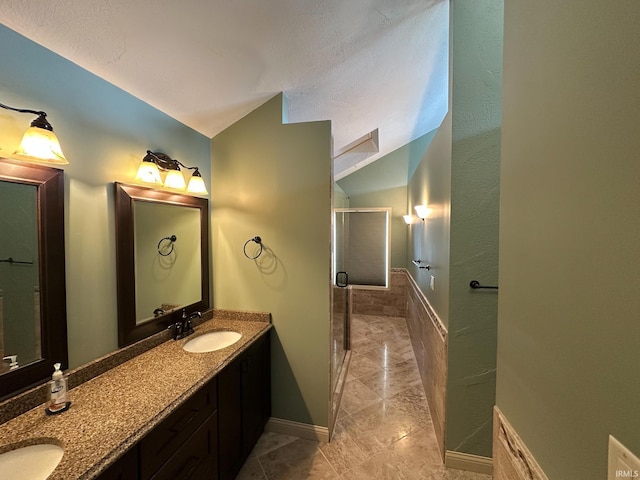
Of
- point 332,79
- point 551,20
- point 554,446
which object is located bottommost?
point 554,446

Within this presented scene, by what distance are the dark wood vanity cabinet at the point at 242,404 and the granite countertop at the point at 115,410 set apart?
172 mm

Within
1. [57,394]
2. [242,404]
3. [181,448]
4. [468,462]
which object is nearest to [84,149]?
[57,394]

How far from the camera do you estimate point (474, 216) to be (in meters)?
1.71

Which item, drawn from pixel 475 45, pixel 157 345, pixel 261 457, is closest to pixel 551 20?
pixel 475 45

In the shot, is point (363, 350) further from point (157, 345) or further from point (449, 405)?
point (157, 345)

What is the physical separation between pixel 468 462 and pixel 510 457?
4.68 ft

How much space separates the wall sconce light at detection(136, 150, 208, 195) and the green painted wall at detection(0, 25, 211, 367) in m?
0.09

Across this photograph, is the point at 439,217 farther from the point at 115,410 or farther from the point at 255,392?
the point at 115,410

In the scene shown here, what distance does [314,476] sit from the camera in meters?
1.71

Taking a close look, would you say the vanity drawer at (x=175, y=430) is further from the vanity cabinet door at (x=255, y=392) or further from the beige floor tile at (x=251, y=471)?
the beige floor tile at (x=251, y=471)

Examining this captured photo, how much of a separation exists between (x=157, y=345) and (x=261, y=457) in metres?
1.11

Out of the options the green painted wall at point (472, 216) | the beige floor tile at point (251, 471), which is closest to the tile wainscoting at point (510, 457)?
the green painted wall at point (472, 216)

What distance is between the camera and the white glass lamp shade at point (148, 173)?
153 centimetres

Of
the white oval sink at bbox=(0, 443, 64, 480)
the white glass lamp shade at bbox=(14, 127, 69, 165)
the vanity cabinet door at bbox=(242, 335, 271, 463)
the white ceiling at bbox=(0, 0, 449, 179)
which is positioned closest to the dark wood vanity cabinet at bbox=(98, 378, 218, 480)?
the white oval sink at bbox=(0, 443, 64, 480)
